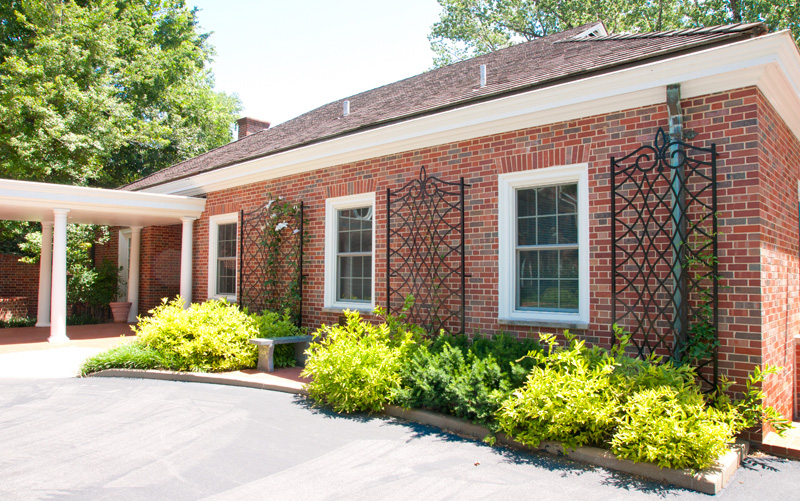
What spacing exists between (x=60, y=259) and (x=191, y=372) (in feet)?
17.8

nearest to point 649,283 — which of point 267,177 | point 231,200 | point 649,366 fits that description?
point 649,366

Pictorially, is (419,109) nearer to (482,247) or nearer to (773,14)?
(482,247)

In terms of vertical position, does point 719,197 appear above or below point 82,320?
above

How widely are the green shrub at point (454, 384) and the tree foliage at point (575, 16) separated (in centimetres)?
2091

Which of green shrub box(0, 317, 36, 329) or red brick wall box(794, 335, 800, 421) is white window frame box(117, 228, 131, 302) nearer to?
green shrub box(0, 317, 36, 329)

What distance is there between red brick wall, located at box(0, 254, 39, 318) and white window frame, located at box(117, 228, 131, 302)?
298 centimetres

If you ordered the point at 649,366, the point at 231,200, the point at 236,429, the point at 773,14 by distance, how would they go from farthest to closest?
1. the point at 773,14
2. the point at 231,200
3. the point at 236,429
4. the point at 649,366

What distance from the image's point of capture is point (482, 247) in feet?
23.5

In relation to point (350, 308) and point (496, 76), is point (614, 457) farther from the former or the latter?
point (496, 76)

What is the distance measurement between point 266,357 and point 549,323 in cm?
430

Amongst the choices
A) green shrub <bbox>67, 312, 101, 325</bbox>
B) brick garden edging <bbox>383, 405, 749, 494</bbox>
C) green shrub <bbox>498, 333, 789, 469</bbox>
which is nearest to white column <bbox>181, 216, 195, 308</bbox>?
green shrub <bbox>67, 312, 101, 325</bbox>

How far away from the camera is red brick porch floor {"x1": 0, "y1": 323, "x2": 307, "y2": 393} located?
763 centimetres

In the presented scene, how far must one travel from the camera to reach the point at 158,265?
15.5 m

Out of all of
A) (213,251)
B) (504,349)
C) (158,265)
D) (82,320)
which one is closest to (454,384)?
(504,349)
